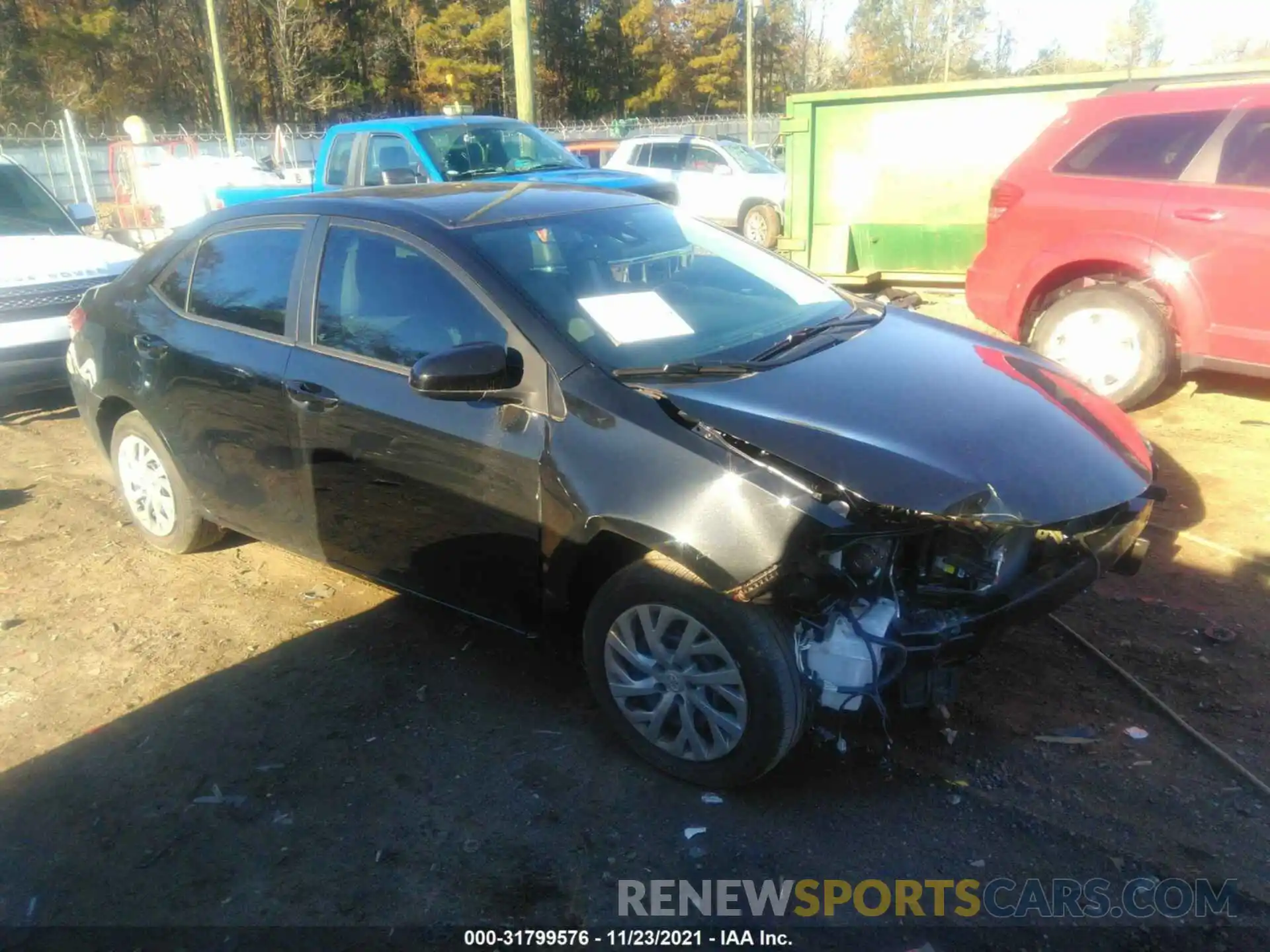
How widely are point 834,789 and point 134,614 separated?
124 inches

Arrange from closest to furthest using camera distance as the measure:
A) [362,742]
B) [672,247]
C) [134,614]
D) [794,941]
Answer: [794,941] < [362,742] < [672,247] < [134,614]

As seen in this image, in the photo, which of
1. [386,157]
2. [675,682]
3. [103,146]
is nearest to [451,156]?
[386,157]

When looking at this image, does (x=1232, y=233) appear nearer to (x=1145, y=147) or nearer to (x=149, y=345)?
(x=1145, y=147)

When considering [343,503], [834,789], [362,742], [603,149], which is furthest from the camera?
[603,149]

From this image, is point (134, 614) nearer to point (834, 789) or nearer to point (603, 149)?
→ point (834, 789)

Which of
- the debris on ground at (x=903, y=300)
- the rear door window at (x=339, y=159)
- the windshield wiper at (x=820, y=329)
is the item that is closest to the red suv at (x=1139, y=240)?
the debris on ground at (x=903, y=300)

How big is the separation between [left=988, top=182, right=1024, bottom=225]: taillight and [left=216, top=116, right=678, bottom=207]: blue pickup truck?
3552 millimetres

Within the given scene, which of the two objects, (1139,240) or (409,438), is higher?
(1139,240)

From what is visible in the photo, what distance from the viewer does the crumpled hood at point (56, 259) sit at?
7156 mm

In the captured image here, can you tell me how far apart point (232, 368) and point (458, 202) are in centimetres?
113

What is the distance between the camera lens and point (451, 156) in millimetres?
9812

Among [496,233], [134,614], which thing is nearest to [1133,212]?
[496,233]

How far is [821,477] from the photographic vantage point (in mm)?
2822
